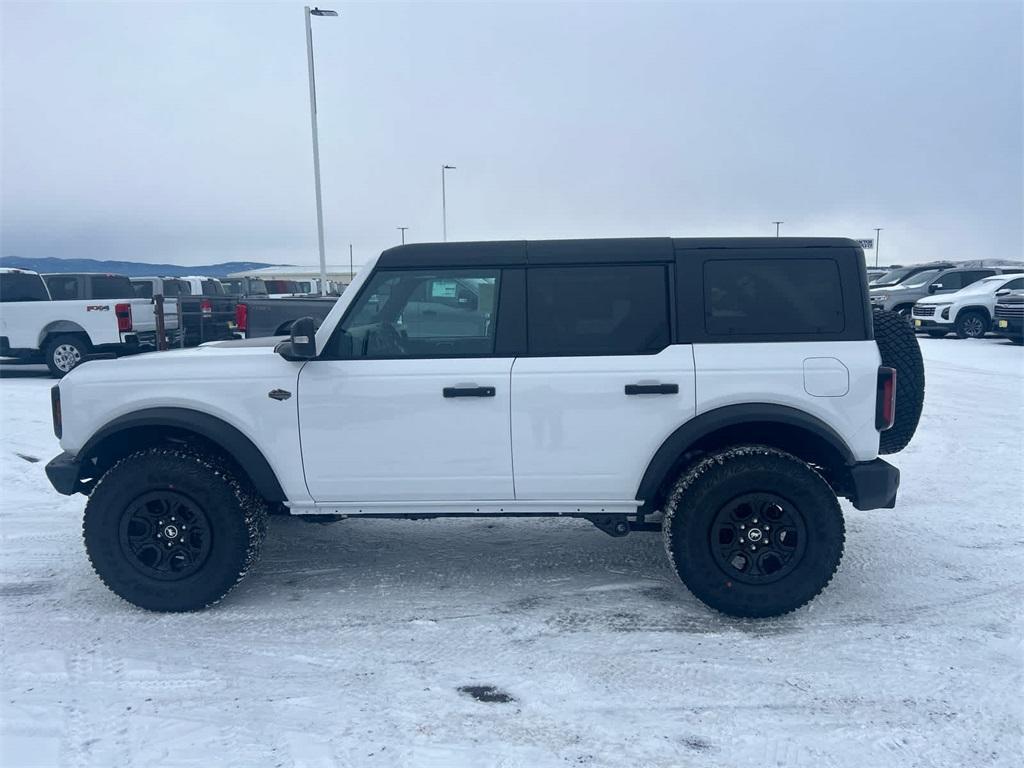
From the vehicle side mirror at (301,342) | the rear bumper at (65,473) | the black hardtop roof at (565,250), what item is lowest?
the rear bumper at (65,473)

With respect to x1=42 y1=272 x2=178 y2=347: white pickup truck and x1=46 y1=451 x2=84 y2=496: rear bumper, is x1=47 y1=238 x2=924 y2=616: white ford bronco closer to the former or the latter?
x1=46 y1=451 x2=84 y2=496: rear bumper

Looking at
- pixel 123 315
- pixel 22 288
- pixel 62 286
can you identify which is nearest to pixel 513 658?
pixel 123 315

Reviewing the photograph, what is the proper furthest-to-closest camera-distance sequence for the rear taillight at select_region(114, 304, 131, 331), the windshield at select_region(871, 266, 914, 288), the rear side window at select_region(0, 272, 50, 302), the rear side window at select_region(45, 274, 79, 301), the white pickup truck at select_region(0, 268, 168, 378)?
Answer: the windshield at select_region(871, 266, 914, 288) < the rear side window at select_region(45, 274, 79, 301) < the rear side window at select_region(0, 272, 50, 302) < the white pickup truck at select_region(0, 268, 168, 378) < the rear taillight at select_region(114, 304, 131, 331)

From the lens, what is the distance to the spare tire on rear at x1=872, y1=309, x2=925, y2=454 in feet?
14.7

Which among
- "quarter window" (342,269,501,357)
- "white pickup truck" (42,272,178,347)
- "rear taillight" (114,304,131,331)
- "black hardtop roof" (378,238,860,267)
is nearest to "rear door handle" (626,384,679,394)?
"black hardtop roof" (378,238,860,267)

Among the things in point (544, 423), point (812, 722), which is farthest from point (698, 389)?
point (812, 722)

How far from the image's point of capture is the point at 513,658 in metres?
3.79

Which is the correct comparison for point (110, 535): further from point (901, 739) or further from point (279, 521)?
point (901, 739)

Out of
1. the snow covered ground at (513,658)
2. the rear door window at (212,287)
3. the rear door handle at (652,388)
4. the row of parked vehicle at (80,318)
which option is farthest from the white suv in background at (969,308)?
the rear door window at (212,287)

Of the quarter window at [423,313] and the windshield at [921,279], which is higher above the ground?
the windshield at [921,279]

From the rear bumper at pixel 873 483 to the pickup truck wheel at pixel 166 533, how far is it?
3.24 meters

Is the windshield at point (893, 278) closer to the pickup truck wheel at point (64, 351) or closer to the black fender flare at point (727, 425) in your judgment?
the pickup truck wheel at point (64, 351)

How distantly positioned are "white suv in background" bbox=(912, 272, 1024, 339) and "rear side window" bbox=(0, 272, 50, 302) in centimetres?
1882

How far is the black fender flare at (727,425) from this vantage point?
4.09 m
